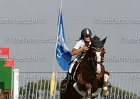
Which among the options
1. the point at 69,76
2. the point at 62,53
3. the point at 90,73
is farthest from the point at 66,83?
the point at 62,53

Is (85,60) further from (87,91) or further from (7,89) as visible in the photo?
(7,89)

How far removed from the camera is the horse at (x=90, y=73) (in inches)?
441

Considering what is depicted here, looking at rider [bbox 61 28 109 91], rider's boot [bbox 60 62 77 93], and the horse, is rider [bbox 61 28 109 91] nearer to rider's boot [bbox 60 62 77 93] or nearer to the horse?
rider's boot [bbox 60 62 77 93]

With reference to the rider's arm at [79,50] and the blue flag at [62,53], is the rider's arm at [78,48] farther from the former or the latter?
the blue flag at [62,53]

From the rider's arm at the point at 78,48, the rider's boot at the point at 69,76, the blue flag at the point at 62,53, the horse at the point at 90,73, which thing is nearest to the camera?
the horse at the point at 90,73

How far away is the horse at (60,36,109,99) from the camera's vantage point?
11.2m

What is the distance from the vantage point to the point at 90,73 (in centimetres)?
1169

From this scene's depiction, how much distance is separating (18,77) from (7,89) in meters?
0.61

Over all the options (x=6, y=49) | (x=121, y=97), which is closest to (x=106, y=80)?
(x=121, y=97)

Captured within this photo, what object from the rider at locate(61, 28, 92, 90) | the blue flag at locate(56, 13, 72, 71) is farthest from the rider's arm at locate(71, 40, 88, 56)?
the blue flag at locate(56, 13, 72, 71)

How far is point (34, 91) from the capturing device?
Result: 18.9 m

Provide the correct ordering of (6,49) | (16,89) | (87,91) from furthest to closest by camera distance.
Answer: (6,49), (16,89), (87,91)

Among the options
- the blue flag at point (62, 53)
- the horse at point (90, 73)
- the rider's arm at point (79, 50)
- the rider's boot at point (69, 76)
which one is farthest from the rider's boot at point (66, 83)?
the blue flag at point (62, 53)

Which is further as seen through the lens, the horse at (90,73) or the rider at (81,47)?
the rider at (81,47)
